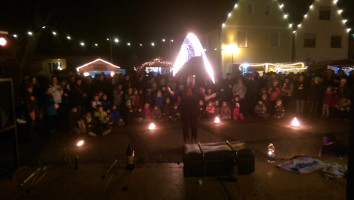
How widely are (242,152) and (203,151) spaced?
76cm

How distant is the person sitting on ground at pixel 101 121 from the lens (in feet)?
30.5

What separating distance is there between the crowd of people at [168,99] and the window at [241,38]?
12013mm

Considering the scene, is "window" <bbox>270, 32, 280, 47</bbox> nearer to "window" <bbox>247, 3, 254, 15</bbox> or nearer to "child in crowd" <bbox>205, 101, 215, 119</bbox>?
"window" <bbox>247, 3, 254, 15</bbox>

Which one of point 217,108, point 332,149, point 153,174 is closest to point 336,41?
point 217,108

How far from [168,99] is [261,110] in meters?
4.24

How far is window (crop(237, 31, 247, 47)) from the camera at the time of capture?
2477 cm

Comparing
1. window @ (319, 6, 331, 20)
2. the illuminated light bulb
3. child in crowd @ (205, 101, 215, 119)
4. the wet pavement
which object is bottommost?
the wet pavement

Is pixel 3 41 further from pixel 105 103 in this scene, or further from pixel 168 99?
pixel 168 99

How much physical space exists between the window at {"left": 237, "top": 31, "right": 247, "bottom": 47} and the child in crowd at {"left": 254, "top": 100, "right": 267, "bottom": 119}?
548 inches

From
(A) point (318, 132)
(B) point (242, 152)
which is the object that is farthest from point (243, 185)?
(A) point (318, 132)

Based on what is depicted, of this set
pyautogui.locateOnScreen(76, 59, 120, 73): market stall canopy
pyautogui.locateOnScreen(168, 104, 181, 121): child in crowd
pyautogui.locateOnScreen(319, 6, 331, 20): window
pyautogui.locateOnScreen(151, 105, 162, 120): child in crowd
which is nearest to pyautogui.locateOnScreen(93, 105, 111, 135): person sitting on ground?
pyautogui.locateOnScreen(151, 105, 162, 120): child in crowd

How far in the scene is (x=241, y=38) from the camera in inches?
981

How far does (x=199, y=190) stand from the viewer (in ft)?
15.5

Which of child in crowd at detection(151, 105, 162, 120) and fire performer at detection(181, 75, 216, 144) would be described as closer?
fire performer at detection(181, 75, 216, 144)
